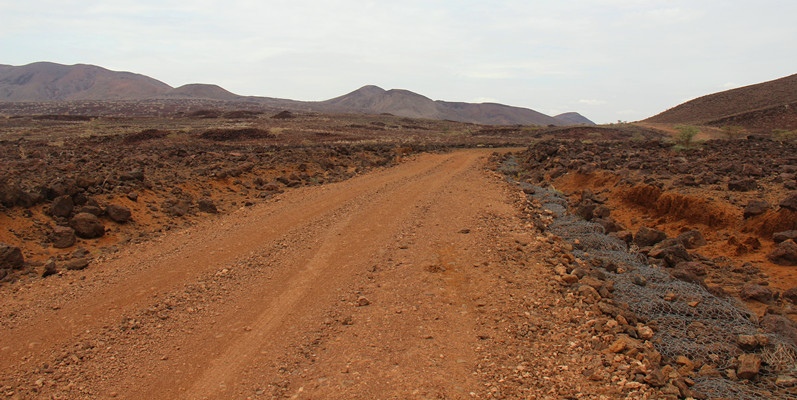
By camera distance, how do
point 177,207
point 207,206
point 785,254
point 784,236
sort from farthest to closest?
1. point 207,206
2. point 177,207
3. point 784,236
4. point 785,254

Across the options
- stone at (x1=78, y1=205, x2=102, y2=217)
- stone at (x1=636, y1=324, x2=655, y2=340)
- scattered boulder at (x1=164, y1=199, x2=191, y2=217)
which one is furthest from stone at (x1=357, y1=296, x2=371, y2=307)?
scattered boulder at (x1=164, y1=199, x2=191, y2=217)

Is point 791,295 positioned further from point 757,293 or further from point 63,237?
point 63,237

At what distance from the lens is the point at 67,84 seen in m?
156

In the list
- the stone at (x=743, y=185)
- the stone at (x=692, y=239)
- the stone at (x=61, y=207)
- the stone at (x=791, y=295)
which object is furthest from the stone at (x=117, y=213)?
the stone at (x=743, y=185)

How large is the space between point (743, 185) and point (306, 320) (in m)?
10.9

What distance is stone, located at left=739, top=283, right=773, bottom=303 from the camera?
6910mm

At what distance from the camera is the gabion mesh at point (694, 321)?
14.6 feet

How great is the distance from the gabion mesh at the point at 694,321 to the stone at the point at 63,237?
904cm

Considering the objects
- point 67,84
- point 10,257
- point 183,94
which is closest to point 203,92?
point 183,94

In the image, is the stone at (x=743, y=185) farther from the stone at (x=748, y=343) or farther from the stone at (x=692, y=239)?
the stone at (x=748, y=343)

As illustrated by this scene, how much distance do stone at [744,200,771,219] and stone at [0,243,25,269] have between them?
13.2 m

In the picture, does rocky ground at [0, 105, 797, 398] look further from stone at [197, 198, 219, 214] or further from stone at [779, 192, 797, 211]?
stone at [779, 192, 797, 211]

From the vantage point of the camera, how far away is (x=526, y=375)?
15.1 feet

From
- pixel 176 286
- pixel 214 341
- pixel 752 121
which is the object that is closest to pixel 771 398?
pixel 214 341
